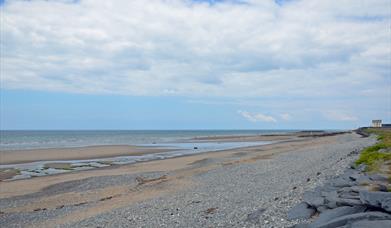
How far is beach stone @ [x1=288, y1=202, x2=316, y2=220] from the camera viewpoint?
946 centimetres

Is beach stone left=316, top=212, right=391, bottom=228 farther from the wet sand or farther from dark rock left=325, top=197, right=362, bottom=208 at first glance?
the wet sand

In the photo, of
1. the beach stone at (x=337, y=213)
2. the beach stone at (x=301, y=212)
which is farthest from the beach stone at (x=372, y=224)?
the beach stone at (x=301, y=212)

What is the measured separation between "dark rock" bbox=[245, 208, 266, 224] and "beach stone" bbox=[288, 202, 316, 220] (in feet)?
2.70

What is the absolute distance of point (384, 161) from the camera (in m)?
15.0

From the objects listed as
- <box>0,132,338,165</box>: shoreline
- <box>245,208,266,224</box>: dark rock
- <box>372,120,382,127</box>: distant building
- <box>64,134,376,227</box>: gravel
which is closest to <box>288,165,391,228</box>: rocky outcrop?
<box>64,134,376,227</box>: gravel

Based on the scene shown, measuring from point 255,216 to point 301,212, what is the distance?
1323 mm

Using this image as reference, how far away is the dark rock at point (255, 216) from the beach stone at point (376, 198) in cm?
264

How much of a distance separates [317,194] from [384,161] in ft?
17.9

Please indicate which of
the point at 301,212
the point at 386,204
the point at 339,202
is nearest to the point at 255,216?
the point at 301,212

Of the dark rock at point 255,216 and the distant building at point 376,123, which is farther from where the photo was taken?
the distant building at point 376,123

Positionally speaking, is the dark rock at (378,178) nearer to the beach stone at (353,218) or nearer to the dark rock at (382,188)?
the dark rock at (382,188)

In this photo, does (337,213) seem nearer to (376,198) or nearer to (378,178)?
(376,198)

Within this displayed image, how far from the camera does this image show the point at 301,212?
9.66m

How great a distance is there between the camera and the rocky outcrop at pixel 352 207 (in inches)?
291
